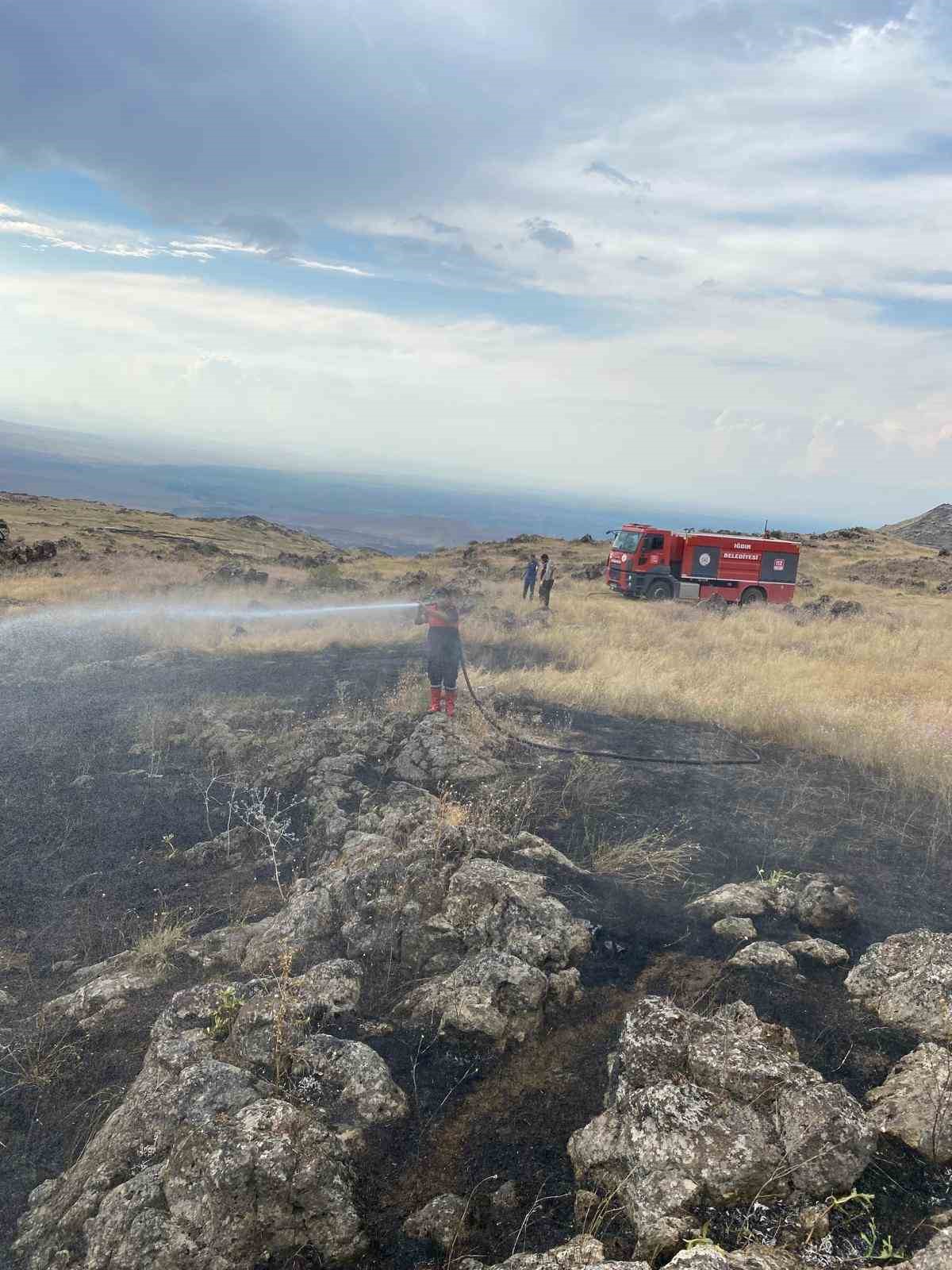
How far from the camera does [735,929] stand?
5.79 m

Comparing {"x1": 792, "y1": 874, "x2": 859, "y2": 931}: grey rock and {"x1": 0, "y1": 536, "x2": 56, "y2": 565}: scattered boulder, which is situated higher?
{"x1": 0, "y1": 536, "x2": 56, "y2": 565}: scattered boulder

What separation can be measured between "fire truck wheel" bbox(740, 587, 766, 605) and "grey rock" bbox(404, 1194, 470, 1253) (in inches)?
997

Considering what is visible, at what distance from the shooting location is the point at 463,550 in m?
46.2

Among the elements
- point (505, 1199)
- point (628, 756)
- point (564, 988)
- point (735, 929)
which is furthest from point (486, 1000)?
point (628, 756)

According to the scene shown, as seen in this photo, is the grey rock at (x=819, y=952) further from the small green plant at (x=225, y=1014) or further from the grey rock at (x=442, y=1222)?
the small green plant at (x=225, y=1014)

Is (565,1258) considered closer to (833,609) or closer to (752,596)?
(833,609)

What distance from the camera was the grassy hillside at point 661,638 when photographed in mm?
11406

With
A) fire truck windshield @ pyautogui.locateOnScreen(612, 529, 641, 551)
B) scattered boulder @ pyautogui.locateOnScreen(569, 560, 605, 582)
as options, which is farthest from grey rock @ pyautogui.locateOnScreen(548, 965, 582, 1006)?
scattered boulder @ pyautogui.locateOnScreen(569, 560, 605, 582)

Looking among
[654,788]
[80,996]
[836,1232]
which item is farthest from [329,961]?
[654,788]

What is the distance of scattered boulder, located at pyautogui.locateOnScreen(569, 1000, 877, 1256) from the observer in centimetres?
331

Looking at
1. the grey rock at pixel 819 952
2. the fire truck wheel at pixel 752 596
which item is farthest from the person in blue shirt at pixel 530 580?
the grey rock at pixel 819 952

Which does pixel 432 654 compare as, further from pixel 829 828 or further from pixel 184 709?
pixel 829 828

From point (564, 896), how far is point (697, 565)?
71.2 feet

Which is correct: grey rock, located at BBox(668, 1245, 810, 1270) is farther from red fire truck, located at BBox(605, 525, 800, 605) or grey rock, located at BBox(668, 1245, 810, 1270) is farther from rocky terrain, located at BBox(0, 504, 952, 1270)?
red fire truck, located at BBox(605, 525, 800, 605)
